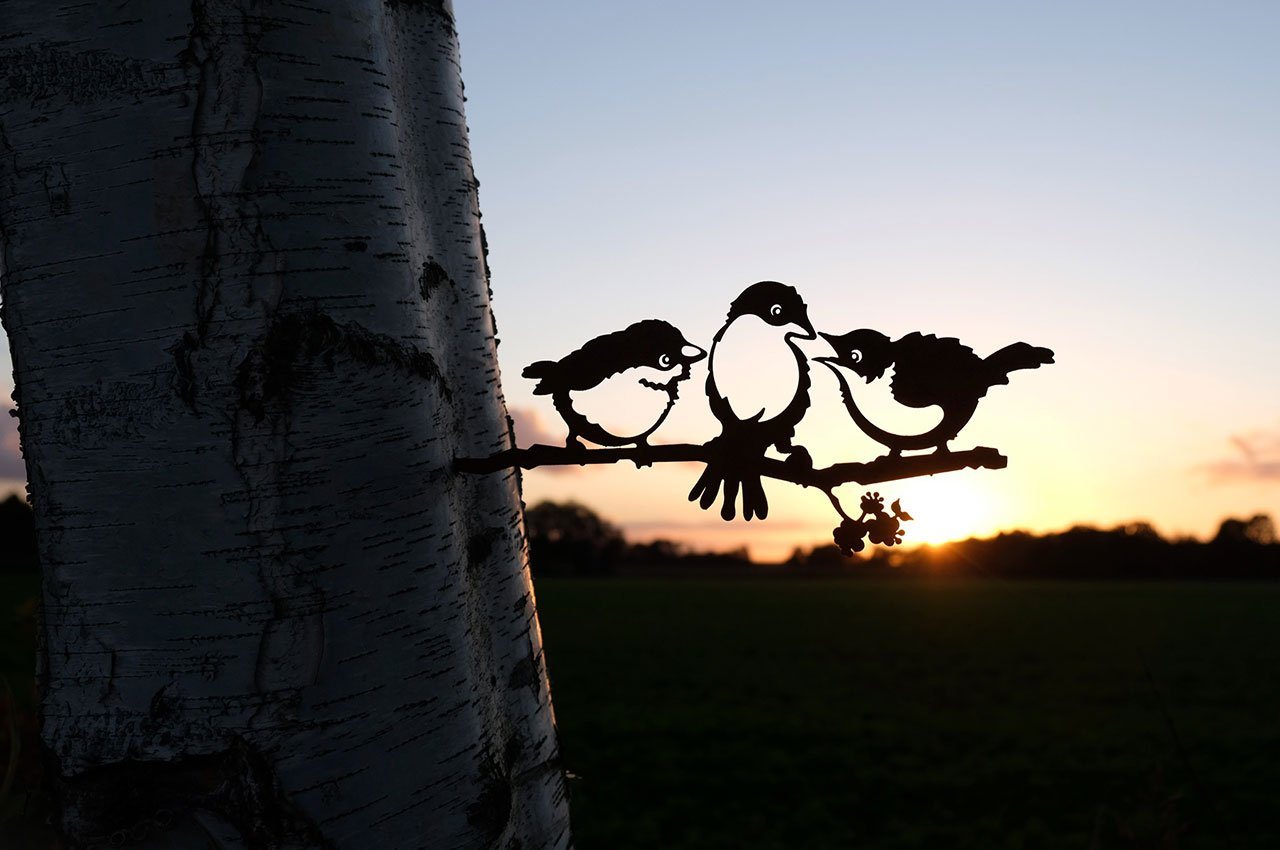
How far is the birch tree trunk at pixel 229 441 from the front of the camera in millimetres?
1177

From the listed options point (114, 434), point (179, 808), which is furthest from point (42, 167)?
point (179, 808)

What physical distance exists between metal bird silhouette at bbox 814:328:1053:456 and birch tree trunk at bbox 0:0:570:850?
2.11 ft

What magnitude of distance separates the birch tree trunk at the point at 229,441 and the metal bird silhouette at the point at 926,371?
64 centimetres

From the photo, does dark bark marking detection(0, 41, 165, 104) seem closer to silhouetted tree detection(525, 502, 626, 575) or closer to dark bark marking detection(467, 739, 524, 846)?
dark bark marking detection(467, 739, 524, 846)

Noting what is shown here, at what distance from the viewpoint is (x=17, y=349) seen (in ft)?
4.28

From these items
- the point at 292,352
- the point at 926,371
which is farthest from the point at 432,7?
the point at 926,371

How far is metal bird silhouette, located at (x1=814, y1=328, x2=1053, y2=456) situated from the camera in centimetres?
152

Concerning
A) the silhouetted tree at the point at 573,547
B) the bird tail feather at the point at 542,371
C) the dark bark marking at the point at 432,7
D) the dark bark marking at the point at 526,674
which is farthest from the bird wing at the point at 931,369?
the silhouetted tree at the point at 573,547

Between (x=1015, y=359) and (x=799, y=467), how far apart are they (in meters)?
0.35

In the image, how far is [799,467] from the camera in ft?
4.98

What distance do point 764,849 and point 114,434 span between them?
295 inches

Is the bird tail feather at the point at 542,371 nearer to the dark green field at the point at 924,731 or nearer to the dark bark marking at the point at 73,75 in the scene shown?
the dark bark marking at the point at 73,75

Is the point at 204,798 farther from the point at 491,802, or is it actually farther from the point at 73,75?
the point at 73,75

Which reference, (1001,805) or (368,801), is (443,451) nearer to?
(368,801)
